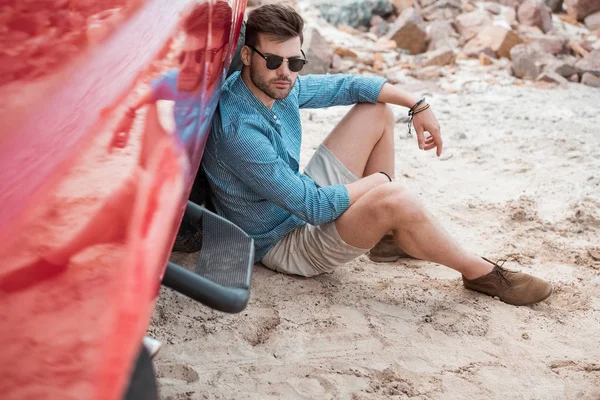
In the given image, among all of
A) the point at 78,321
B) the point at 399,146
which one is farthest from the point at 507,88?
the point at 78,321

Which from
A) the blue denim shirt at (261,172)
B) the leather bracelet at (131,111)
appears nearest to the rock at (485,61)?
the blue denim shirt at (261,172)

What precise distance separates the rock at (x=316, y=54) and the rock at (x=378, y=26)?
250 centimetres

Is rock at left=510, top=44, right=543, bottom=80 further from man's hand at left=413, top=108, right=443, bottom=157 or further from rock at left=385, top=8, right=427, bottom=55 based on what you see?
man's hand at left=413, top=108, right=443, bottom=157

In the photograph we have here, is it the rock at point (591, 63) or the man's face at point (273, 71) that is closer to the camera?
the man's face at point (273, 71)

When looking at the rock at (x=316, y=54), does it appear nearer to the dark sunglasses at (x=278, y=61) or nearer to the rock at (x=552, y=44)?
the rock at (x=552, y=44)

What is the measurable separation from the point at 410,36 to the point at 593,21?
11.7 feet

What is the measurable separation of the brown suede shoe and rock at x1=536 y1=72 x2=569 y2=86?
13.8 feet

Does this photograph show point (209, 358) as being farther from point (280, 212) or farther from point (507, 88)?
point (507, 88)

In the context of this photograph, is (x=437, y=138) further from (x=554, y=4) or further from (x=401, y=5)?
(x=554, y=4)

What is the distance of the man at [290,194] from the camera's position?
8.21ft

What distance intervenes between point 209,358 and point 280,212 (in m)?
0.68

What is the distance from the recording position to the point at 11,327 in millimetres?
1025

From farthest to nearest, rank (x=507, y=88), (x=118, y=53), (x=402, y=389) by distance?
(x=507, y=88) < (x=402, y=389) < (x=118, y=53)

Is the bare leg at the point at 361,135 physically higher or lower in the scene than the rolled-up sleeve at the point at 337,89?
lower
